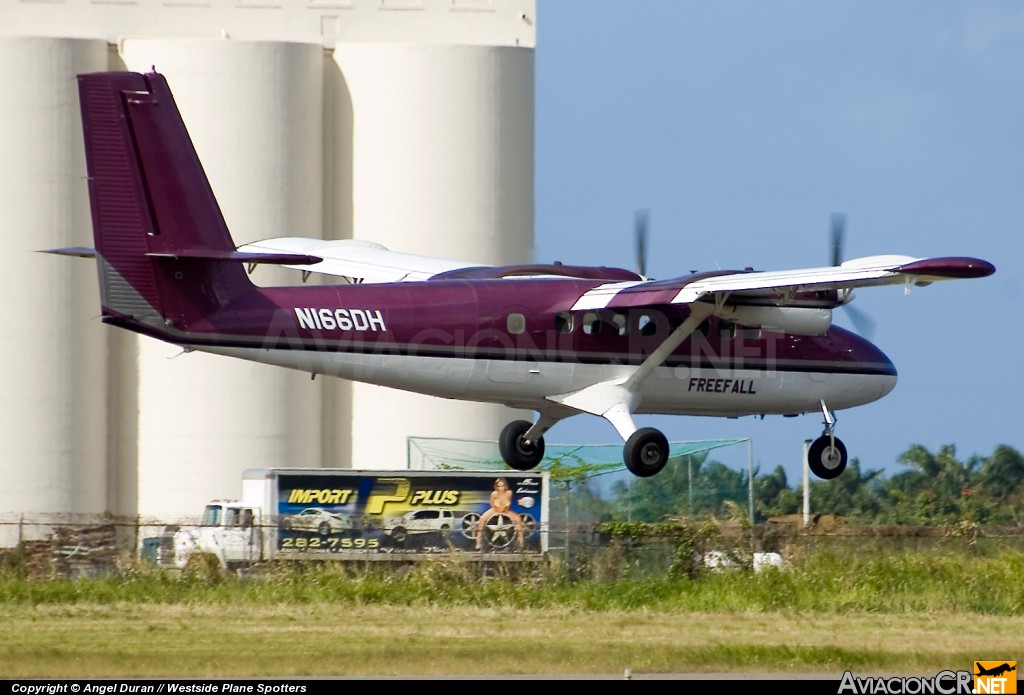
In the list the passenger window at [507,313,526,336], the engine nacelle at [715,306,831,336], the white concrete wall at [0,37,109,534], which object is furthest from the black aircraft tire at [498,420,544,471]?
the white concrete wall at [0,37,109,534]

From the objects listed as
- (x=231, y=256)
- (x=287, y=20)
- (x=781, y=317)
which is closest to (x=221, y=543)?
(x=231, y=256)

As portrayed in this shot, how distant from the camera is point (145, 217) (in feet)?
93.7

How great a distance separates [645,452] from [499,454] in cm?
2291

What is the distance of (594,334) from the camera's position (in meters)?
31.5

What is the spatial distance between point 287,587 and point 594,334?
10.2 m

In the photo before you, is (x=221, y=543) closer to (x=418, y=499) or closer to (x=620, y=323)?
(x=418, y=499)

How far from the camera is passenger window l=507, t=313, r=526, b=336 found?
101 feet

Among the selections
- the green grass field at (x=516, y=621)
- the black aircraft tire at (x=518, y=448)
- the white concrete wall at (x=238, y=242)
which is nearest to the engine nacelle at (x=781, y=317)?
the black aircraft tire at (x=518, y=448)

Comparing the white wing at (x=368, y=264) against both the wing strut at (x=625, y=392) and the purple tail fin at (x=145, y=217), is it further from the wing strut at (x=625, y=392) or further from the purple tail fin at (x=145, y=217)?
the purple tail fin at (x=145, y=217)

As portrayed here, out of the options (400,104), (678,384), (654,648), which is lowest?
(654,648)

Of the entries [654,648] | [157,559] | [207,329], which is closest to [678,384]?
[654,648]

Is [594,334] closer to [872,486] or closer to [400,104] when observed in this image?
[400,104]

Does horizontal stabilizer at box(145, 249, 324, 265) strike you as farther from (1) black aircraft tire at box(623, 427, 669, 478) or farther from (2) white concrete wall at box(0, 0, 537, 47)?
(2) white concrete wall at box(0, 0, 537, 47)

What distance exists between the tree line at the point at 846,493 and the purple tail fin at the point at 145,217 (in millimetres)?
19171
